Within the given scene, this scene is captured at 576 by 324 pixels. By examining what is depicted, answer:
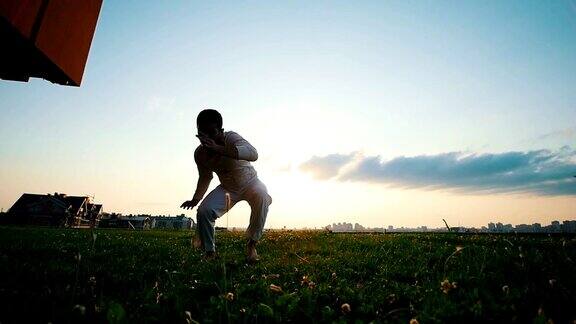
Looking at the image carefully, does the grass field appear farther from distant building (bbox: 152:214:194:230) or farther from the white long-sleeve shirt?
distant building (bbox: 152:214:194:230)

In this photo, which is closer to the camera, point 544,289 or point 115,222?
point 544,289

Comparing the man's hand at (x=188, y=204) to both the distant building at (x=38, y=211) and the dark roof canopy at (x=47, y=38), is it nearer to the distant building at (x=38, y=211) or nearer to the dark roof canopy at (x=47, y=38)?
the dark roof canopy at (x=47, y=38)

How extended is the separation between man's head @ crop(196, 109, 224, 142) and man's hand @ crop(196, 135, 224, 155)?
41 cm

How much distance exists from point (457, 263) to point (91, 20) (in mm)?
6276

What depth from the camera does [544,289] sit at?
3.16 m

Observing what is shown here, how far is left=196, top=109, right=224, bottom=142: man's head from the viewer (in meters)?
6.55

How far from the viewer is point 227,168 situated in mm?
6977

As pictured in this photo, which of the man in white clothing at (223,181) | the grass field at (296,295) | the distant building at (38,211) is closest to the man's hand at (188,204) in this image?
the man in white clothing at (223,181)

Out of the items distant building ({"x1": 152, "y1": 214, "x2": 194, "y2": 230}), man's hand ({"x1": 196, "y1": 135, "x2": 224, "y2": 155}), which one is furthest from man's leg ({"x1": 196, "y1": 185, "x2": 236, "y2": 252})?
distant building ({"x1": 152, "y1": 214, "x2": 194, "y2": 230})

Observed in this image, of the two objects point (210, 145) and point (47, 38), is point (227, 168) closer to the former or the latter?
point (210, 145)

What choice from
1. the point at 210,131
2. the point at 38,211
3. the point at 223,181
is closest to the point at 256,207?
the point at 223,181

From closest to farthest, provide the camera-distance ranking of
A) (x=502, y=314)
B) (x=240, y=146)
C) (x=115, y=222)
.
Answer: (x=502, y=314)
(x=240, y=146)
(x=115, y=222)

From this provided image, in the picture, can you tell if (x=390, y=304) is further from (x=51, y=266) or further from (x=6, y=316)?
(x=51, y=266)

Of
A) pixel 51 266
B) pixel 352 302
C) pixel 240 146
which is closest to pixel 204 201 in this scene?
pixel 240 146
